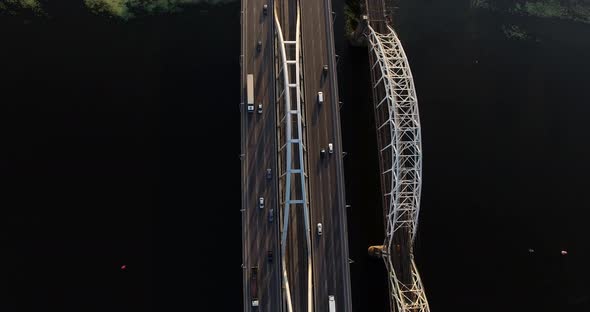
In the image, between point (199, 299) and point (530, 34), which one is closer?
point (199, 299)

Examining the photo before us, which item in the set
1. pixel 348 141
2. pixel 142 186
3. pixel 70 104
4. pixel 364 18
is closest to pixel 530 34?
pixel 364 18

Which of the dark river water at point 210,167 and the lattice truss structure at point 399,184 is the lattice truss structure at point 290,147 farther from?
the lattice truss structure at point 399,184

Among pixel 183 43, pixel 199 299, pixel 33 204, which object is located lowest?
pixel 199 299

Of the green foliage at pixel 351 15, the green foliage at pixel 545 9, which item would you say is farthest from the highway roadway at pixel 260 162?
the green foliage at pixel 545 9

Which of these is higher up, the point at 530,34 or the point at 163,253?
the point at 530,34

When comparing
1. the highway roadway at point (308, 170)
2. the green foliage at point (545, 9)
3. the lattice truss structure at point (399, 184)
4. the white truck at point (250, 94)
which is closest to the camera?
the highway roadway at point (308, 170)

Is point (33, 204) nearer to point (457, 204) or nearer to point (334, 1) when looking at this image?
point (334, 1)

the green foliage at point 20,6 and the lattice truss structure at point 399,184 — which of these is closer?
the lattice truss structure at point 399,184

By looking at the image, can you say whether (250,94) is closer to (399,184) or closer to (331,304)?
(399,184)
